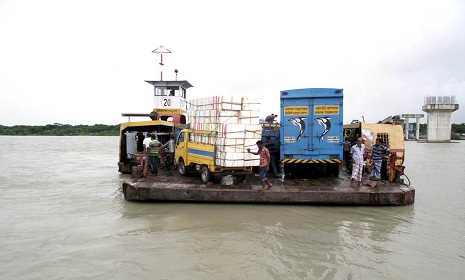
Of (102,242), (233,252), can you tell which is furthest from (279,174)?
(102,242)

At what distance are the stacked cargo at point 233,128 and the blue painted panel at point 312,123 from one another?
4.40 ft

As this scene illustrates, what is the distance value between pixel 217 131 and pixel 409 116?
62.2m

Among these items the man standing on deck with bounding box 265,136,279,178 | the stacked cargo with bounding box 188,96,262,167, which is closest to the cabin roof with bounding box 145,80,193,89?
the man standing on deck with bounding box 265,136,279,178

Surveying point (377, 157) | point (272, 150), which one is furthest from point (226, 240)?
point (272, 150)

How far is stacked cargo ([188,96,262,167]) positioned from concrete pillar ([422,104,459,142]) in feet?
179

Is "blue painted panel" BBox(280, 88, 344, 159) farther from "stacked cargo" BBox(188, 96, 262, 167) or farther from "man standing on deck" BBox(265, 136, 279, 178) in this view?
"stacked cargo" BBox(188, 96, 262, 167)

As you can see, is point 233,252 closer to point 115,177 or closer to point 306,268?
point 306,268

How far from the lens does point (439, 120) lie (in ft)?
180

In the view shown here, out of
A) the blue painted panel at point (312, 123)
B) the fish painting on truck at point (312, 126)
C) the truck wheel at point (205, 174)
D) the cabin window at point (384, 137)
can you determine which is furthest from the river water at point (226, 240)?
the cabin window at point (384, 137)

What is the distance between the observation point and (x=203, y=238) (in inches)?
260

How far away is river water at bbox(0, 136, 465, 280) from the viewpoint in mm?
5195

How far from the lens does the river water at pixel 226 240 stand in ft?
17.0

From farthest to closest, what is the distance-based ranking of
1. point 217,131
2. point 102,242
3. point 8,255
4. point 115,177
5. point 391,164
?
point 115,177
point 391,164
point 217,131
point 102,242
point 8,255

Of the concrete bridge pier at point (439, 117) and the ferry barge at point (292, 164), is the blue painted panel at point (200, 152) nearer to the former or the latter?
the ferry barge at point (292, 164)
